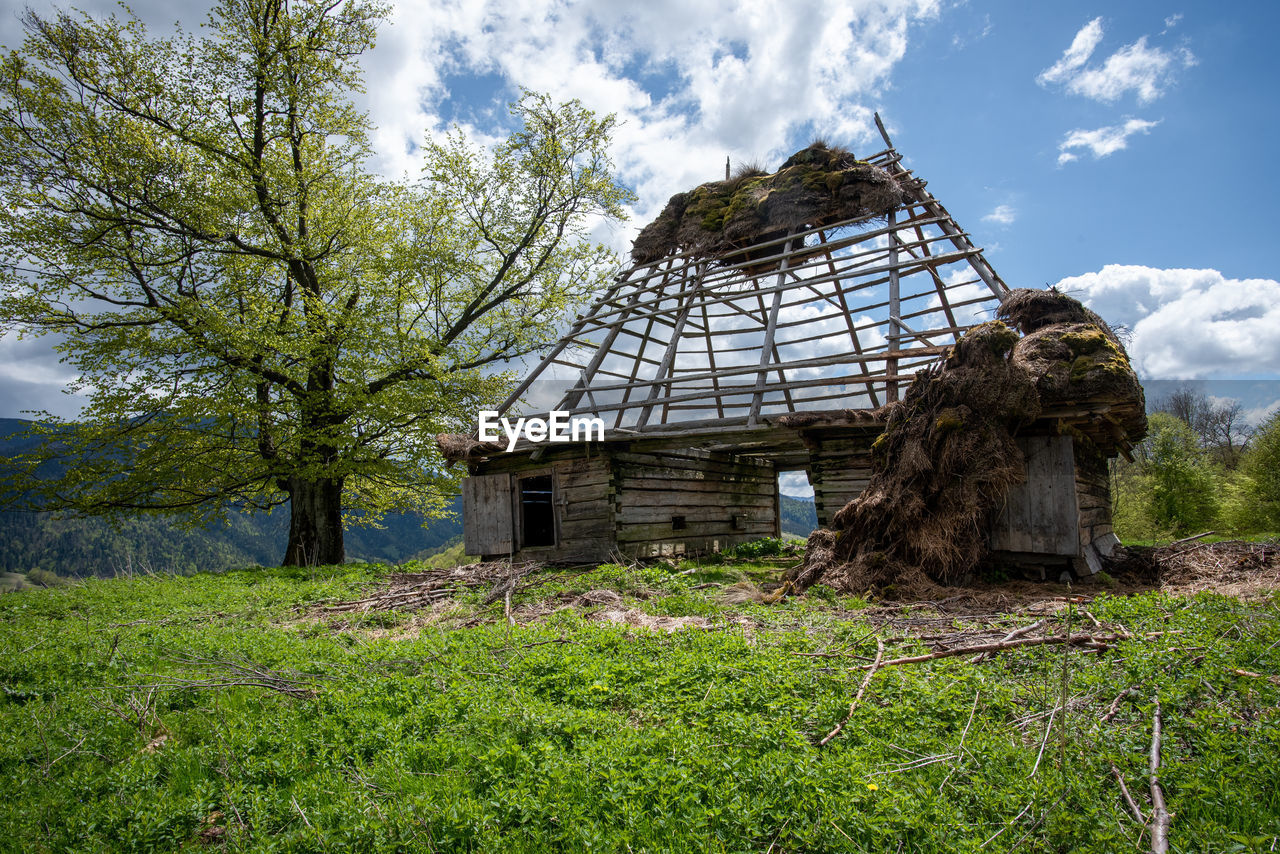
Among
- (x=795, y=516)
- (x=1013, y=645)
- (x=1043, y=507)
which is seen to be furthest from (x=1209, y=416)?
(x=795, y=516)

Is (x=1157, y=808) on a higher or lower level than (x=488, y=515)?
lower

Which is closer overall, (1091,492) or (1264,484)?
(1091,492)

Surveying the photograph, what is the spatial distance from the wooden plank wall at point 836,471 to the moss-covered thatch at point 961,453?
9.83 feet

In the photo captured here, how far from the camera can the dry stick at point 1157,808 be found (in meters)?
2.35

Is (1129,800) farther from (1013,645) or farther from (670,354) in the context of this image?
(670,354)

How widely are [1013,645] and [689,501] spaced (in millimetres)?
9831

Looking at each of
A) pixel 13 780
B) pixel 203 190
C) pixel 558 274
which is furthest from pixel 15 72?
pixel 13 780

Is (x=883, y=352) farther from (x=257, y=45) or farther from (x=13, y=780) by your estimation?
(x=257, y=45)

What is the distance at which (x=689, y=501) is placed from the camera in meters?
14.4

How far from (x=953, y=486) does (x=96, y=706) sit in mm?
8902

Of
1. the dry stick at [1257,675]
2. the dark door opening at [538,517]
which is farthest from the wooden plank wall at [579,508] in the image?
the dry stick at [1257,675]

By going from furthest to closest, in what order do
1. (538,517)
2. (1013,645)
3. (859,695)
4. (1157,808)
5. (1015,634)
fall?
1. (538,517)
2. (1015,634)
3. (1013,645)
4. (859,695)
5. (1157,808)

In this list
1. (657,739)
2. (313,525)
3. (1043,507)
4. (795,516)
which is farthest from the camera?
(795,516)

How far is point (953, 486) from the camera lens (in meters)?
8.27
